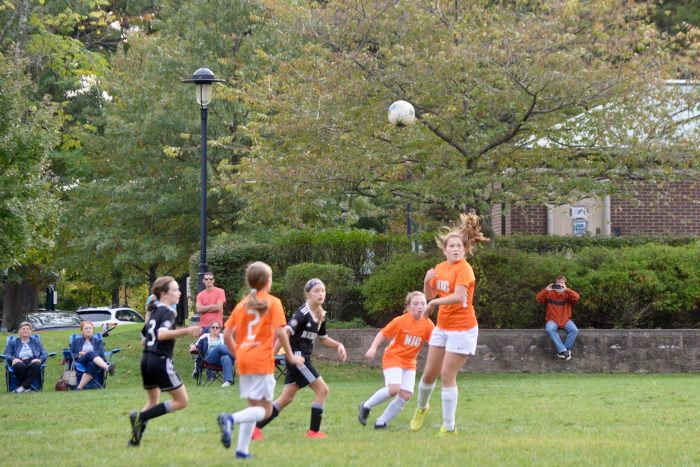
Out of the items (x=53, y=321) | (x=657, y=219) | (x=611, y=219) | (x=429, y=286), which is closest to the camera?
(x=429, y=286)

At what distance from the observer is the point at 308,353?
10461mm

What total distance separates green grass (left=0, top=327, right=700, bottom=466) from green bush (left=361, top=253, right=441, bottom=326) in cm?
397

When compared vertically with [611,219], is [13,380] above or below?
below

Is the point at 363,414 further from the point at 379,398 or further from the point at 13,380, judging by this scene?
the point at 13,380

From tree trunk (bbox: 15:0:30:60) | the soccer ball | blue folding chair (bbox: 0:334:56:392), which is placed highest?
tree trunk (bbox: 15:0:30:60)

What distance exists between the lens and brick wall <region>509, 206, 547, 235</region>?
27953 millimetres

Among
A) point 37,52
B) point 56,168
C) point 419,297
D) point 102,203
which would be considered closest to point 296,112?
point 419,297

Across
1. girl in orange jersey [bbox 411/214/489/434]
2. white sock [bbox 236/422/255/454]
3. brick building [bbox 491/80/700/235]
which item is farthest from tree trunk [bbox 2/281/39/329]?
white sock [bbox 236/422/255/454]

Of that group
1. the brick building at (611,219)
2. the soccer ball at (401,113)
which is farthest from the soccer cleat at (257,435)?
the brick building at (611,219)

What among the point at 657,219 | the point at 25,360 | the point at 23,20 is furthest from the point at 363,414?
the point at 23,20

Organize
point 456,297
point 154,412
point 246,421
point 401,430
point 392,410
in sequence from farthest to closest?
1. point 392,410
2. point 401,430
3. point 456,297
4. point 154,412
5. point 246,421

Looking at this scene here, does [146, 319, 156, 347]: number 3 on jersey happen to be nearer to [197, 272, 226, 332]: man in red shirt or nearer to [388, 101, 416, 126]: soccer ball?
[197, 272, 226, 332]: man in red shirt

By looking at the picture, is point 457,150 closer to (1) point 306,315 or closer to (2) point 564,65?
(2) point 564,65

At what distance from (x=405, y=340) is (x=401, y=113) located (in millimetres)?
8158
